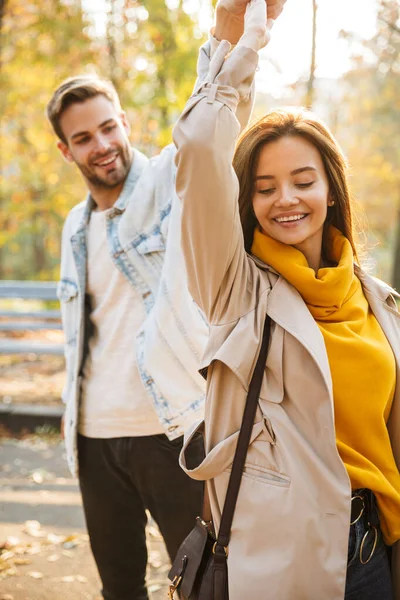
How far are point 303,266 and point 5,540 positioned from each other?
319 centimetres

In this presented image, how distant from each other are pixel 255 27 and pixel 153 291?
1.20 m

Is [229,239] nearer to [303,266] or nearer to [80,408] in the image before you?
[303,266]

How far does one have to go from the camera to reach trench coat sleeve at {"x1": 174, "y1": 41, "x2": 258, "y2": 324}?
1479mm

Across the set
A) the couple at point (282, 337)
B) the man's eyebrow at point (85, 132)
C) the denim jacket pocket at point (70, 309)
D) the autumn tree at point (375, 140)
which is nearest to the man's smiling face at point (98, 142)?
the man's eyebrow at point (85, 132)

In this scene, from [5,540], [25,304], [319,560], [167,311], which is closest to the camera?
[319,560]

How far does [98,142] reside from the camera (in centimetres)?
279

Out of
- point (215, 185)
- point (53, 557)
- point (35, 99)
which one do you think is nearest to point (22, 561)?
point (53, 557)

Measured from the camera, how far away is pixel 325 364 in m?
1.57

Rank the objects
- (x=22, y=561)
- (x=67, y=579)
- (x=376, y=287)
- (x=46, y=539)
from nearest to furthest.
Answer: (x=376, y=287)
(x=67, y=579)
(x=22, y=561)
(x=46, y=539)

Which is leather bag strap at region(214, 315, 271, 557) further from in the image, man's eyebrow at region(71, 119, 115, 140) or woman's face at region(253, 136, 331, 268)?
man's eyebrow at region(71, 119, 115, 140)

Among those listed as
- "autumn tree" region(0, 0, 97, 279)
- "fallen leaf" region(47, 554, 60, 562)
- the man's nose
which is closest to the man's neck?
the man's nose

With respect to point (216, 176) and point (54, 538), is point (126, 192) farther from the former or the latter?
point (54, 538)

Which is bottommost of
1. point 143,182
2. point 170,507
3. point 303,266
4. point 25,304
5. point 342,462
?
point 25,304

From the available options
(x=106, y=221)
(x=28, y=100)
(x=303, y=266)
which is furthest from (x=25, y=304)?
(x=303, y=266)
